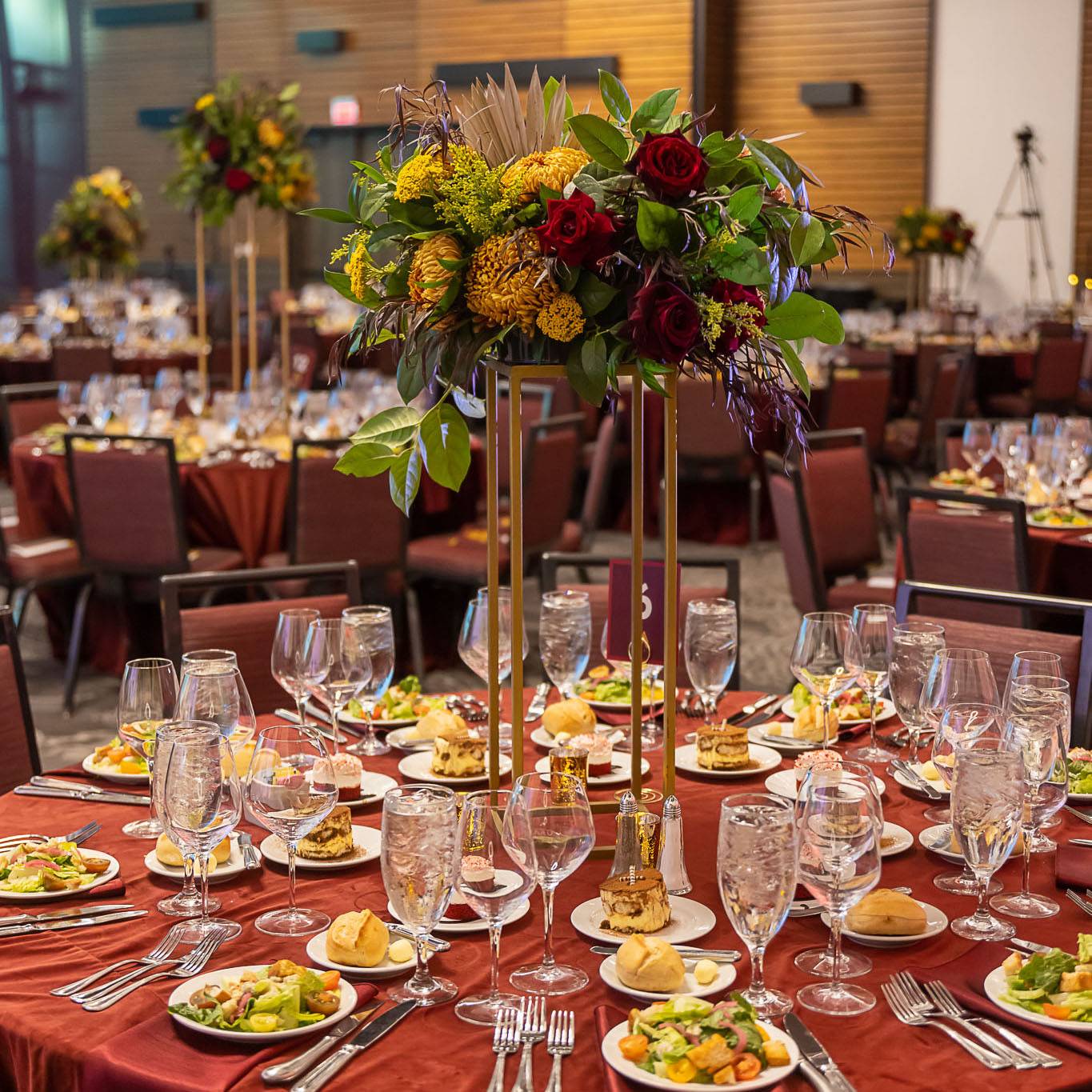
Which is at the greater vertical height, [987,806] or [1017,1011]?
[987,806]

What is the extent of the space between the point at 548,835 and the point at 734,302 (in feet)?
2.32

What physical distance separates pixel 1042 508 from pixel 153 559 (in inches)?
117

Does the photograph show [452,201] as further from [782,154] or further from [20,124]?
[20,124]

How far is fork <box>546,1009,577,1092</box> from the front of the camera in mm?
1345

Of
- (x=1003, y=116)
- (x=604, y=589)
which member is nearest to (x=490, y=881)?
(x=604, y=589)

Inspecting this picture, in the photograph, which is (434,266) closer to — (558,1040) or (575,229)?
(575,229)

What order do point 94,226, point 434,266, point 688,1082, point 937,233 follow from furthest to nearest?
1. point 937,233
2. point 94,226
3. point 434,266
4. point 688,1082

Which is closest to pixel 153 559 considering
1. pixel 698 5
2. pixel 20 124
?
pixel 698 5

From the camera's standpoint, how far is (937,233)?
1198cm

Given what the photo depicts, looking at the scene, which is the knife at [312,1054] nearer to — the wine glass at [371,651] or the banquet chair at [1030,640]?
the wine glass at [371,651]

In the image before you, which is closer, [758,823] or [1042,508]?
[758,823]

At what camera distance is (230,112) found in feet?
20.8

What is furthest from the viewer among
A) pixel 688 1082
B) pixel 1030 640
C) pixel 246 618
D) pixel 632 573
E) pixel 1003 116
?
pixel 1003 116

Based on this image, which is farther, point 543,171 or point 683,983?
point 543,171
